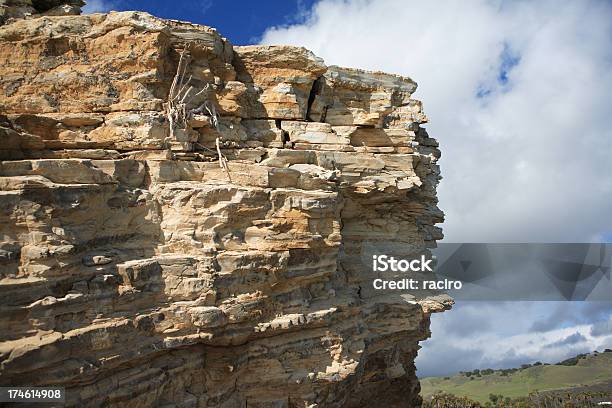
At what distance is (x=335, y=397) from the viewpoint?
712 inches

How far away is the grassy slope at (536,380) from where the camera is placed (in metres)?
99.9

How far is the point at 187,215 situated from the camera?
1492 cm

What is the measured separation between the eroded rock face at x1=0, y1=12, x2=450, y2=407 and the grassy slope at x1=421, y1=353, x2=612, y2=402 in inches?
3410

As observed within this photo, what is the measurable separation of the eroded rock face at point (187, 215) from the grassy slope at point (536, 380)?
284ft

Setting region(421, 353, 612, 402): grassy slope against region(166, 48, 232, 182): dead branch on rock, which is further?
region(421, 353, 612, 402): grassy slope

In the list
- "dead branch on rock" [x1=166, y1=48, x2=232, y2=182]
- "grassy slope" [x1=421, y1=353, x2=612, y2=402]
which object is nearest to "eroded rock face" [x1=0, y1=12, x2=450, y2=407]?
"dead branch on rock" [x1=166, y1=48, x2=232, y2=182]

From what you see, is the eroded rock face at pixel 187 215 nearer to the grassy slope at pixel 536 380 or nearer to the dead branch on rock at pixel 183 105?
the dead branch on rock at pixel 183 105

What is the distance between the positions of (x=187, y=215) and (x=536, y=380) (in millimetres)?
119830

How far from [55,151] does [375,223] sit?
1317cm

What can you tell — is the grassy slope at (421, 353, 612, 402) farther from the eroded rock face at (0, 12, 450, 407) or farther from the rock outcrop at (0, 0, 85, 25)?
the rock outcrop at (0, 0, 85, 25)

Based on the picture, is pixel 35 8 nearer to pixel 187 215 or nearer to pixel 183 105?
pixel 183 105

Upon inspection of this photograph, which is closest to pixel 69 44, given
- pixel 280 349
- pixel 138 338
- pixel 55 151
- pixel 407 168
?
pixel 55 151

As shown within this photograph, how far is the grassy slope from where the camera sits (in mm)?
99938

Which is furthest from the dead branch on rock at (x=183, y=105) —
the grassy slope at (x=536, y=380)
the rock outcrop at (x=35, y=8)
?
the grassy slope at (x=536, y=380)
